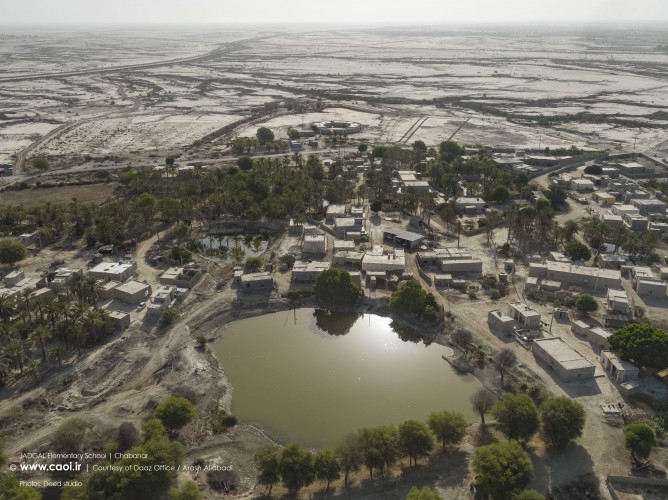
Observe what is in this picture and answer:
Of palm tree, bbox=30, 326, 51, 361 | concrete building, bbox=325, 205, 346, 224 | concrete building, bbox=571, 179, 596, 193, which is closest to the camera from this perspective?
palm tree, bbox=30, 326, 51, 361

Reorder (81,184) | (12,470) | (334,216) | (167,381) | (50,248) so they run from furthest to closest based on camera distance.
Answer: (81,184)
(334,216)
(50,248)
(167,381)
(12,470)

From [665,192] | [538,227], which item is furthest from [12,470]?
[665,192]

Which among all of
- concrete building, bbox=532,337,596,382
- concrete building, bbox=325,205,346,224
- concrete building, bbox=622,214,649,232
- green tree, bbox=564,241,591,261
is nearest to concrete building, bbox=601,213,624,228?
concrete building, bbox=622,214,649,232

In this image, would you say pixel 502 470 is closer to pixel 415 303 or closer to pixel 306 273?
pixel 415 303

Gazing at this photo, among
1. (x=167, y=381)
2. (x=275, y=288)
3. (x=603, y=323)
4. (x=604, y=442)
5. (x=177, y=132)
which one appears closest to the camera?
(x=604, y=442)

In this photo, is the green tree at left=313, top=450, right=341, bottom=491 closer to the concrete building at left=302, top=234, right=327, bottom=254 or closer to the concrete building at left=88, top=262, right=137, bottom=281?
the concrete building at left=302, top=234, right=327, bottom=254

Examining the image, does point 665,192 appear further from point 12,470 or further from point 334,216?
point 12,470

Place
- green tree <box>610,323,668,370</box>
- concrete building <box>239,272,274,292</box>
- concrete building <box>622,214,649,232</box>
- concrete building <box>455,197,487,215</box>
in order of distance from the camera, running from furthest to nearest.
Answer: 1. concrete building <box>455,197,487,215</box>
2. concrete building <box>622,214,649,232</box>
3. concrete building <box>239,272,274,292</box>
4. green tree <box>610,323,668,370</box>
